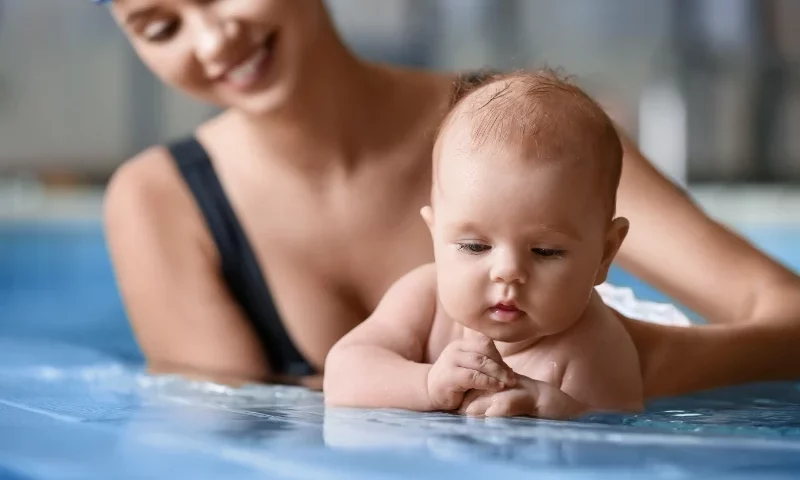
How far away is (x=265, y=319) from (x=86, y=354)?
459 millimetres

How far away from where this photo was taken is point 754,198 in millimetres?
6309

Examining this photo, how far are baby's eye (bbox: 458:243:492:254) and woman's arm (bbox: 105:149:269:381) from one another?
2.37ft

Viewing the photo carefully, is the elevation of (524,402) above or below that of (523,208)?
below

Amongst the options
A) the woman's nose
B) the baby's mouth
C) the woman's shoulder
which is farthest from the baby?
the woman's shoulder

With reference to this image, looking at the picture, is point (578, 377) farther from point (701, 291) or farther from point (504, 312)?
point (701, 291)

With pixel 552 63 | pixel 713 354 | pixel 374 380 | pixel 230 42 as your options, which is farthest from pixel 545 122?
pixel 552 63

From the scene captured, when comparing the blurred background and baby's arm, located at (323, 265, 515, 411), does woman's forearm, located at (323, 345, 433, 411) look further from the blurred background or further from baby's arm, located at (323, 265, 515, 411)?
the blurred background

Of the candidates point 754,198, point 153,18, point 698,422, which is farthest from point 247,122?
point 754,198

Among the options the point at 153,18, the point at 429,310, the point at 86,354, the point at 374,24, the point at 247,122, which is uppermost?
the point at 374,24

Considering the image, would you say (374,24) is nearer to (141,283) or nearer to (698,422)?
(141,283)

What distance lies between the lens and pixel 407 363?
1189 millimetres

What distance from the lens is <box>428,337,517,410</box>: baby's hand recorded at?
3.54ft

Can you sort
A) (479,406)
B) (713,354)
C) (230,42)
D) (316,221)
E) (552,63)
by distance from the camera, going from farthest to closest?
(552,63)
(316,221)
(230,42)
(713,354)
(479,406)

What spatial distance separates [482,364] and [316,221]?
2.56 feet
